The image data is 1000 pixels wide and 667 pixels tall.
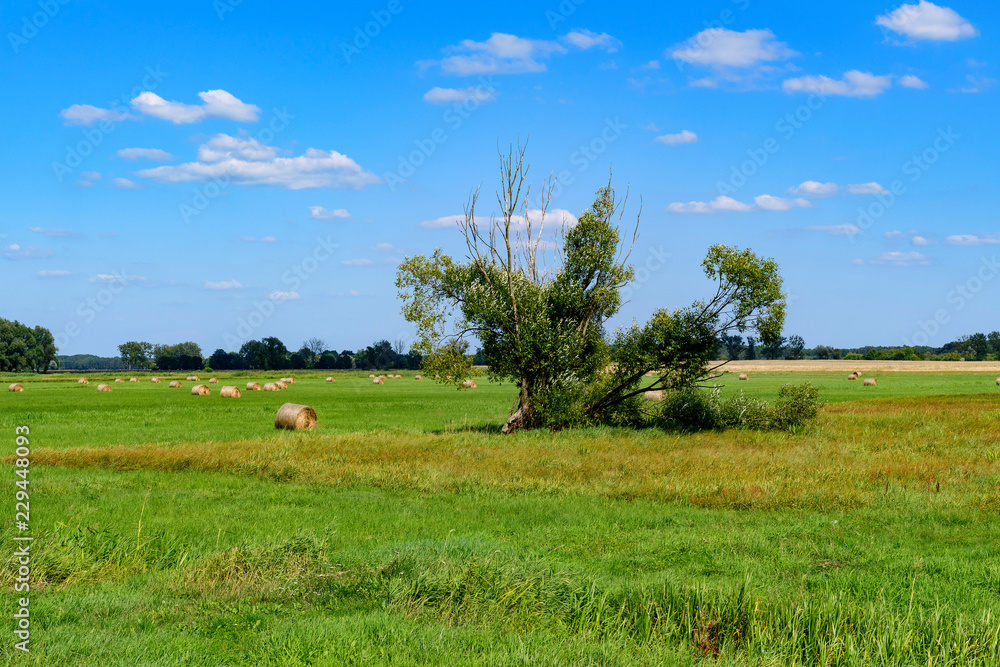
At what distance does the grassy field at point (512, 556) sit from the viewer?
7.95m

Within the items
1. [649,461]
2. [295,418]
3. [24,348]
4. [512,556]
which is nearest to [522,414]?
[649,461]

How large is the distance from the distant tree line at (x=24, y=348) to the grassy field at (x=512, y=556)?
14398 centimetres

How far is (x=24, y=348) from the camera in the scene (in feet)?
478

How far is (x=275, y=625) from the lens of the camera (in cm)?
825

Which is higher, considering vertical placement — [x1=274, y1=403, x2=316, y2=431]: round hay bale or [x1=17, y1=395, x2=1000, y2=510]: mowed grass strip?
[x1=274, y1=403, x2=316, y2=431]: round hay bale

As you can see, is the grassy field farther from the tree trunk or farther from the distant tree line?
the distant tree line

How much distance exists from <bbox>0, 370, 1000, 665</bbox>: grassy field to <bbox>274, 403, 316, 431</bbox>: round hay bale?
8.78 m

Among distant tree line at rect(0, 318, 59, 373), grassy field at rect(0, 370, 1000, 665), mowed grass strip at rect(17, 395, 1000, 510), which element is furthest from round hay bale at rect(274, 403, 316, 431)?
distant tree line at rect(0, 318, 59, 373)

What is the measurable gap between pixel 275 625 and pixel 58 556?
445 centimetres

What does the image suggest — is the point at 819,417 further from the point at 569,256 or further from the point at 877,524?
the point at 877,524

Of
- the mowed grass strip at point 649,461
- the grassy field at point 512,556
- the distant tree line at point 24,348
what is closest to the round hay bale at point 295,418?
the mowed grass strip at point 649,461

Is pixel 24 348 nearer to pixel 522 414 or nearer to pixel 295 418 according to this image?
pixel 295 418

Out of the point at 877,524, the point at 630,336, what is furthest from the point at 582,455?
the point at 877,524

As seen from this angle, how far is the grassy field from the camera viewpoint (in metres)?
7.95
